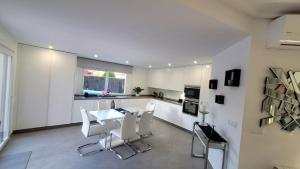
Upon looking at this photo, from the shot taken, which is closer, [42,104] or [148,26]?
[148,26]

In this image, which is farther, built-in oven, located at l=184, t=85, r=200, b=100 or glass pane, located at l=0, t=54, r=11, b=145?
built-in oven, located at l=184, t=85, r=200, b=100

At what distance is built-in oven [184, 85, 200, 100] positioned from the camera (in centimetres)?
464

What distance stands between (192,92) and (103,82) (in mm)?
3335

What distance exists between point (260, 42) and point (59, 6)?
2.30 meters

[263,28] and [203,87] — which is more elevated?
[263,28]

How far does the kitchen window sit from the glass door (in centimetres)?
224

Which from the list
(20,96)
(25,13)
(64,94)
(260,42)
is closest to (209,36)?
(260,42)

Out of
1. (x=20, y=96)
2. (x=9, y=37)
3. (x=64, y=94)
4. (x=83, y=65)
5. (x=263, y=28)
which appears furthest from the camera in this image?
(x=83, y=65)

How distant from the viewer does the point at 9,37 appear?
2.85 m

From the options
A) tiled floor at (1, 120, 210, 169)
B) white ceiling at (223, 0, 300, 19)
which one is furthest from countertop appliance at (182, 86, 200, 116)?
white ceiling at (223, 0, 300, 19)

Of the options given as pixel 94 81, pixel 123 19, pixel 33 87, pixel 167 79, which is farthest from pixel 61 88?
pixel 167 79

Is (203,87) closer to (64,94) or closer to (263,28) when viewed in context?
(263,28)

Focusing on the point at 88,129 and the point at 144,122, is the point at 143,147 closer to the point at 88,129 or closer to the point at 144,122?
the point at 144,122

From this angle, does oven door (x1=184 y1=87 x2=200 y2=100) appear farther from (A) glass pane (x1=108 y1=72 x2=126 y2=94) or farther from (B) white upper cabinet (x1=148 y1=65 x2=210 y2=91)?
(A) glass pane (x1=108 y1=72 x2=126 y2=94)
